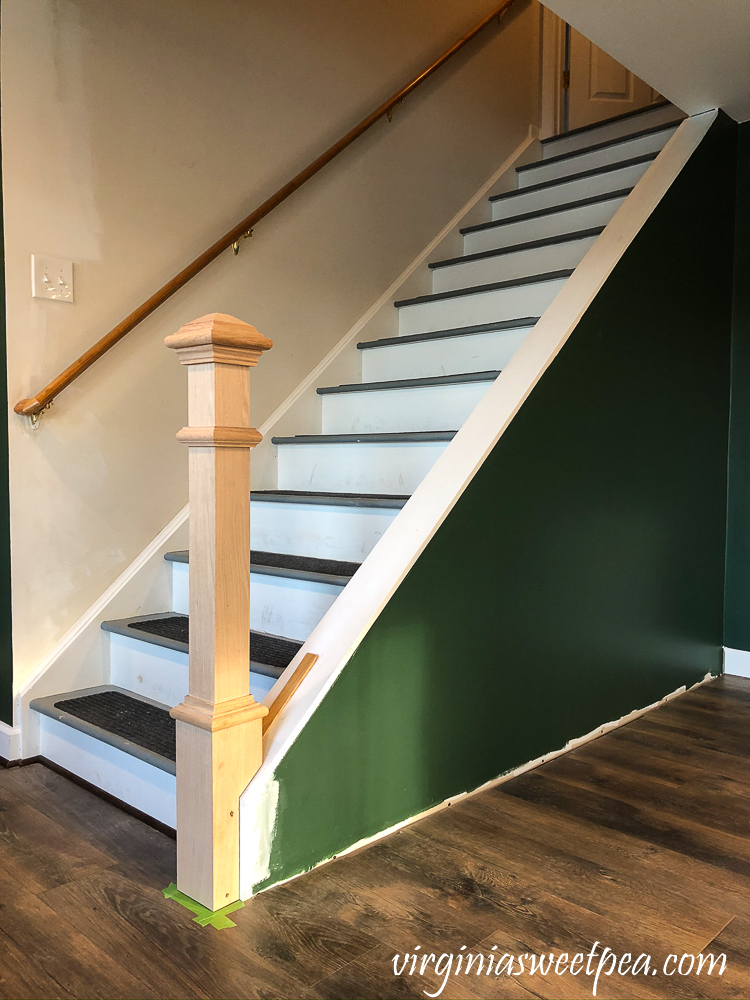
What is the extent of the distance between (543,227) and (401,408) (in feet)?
3.92

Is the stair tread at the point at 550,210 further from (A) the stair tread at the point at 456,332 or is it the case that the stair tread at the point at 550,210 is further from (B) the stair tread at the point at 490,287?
(A) the stair tread at the point at 456,332

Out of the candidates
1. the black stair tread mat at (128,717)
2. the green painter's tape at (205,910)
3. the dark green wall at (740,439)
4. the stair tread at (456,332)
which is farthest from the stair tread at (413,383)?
the green painter's tape at (205,910)

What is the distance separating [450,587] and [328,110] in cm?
212

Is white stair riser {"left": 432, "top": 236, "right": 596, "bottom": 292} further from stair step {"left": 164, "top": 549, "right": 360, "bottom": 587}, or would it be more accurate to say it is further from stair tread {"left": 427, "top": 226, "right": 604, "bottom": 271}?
stair step {"left": 164, "top": 549, "right": 360, "bottom": 587}

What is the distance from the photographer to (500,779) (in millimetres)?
2244

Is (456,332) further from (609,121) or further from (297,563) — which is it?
(609,121)

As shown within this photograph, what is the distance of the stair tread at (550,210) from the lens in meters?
3.39

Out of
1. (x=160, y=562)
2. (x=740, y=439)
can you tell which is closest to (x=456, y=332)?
(x=740, y=439)

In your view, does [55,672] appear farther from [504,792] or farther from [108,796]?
[504,792]

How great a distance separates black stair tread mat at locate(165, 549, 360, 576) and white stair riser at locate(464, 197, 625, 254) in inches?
68.8

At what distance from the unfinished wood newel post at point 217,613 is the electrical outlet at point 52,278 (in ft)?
3.28

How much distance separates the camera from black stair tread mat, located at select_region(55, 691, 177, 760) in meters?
2.06

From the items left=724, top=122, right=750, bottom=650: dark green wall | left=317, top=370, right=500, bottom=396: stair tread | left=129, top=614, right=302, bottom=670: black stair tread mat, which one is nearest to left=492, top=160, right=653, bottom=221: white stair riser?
left=724, top=122, right=750, bottom=650: dark green wall

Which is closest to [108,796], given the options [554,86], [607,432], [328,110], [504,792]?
[504,792]
